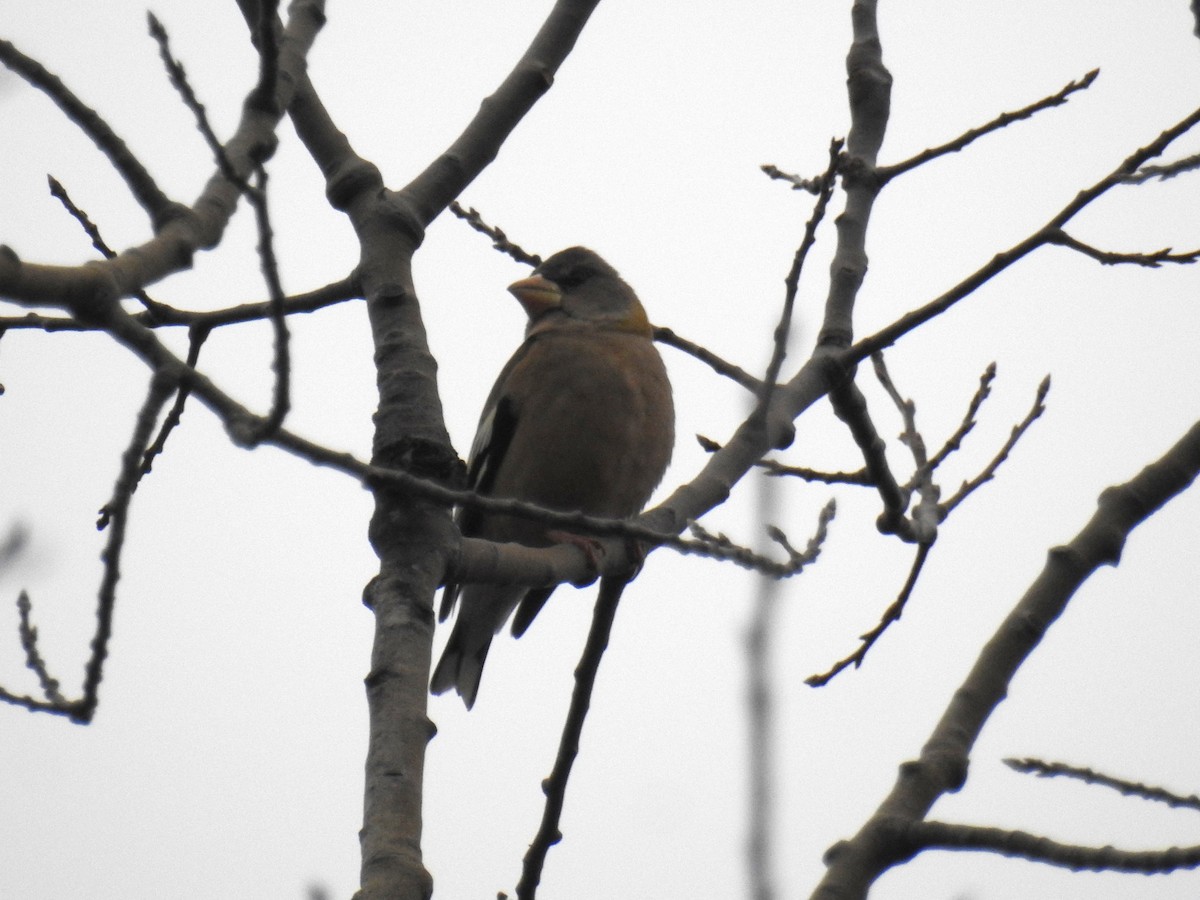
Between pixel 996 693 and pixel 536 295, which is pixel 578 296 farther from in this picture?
pixel 996 693

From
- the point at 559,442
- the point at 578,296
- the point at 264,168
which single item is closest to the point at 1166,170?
the point at 264,168

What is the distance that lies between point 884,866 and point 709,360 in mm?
1954

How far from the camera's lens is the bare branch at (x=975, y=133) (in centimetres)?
423

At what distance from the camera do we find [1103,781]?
2.70 m

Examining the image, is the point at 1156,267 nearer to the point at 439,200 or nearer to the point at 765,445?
the point at 765,445

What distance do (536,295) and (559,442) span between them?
142cm

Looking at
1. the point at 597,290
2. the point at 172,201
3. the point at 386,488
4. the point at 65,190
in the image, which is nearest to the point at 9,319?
the point at 65,190

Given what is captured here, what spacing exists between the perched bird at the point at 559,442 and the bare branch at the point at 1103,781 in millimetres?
3507

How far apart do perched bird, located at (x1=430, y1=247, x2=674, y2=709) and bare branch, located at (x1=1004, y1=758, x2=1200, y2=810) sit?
351 centimetres

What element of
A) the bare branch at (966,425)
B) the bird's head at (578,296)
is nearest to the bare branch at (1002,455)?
the bare branch at (966,425)

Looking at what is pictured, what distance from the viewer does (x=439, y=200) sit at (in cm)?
362

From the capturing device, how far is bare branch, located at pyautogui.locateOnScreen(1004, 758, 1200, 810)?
2.60 metres

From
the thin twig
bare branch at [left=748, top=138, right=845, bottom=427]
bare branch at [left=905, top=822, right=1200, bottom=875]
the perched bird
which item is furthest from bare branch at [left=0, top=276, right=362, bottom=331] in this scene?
the perched bird

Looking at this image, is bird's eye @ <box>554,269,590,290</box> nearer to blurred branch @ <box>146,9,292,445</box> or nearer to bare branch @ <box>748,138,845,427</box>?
bare branch @ <box>748,138,845,427</box>
